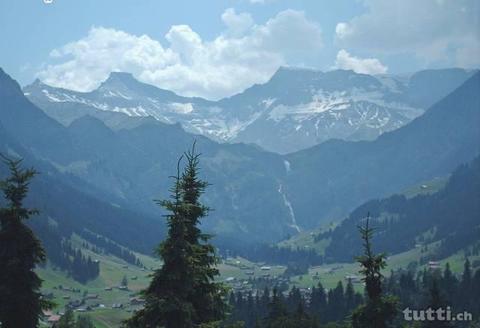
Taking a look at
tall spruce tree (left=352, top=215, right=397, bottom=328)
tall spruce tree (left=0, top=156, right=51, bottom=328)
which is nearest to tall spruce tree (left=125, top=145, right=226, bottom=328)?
tall spruce tree (left=0, top=156, right=51, bottom=328)

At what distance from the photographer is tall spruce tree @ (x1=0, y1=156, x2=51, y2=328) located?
35.2 metres

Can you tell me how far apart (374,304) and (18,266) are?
1980cm

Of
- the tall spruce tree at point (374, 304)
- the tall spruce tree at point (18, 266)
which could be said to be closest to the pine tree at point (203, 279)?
the tall spruce tree at point (374, 304)

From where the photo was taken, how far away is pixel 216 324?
1235 inches

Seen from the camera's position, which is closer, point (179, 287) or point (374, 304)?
point (179, 287)

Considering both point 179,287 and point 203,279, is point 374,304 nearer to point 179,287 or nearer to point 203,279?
point 203,279

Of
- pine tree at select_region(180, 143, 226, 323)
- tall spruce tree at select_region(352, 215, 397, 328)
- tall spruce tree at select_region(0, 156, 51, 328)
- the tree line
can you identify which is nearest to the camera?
the tree line

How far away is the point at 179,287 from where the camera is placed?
102 feet

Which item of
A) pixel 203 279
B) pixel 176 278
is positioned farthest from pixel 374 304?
pixel 176 278

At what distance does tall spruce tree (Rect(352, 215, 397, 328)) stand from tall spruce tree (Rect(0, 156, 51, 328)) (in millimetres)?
17793

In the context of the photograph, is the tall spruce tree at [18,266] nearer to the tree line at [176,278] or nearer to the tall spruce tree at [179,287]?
the tree line at [176,278]

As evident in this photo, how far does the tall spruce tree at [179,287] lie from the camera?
30.2m

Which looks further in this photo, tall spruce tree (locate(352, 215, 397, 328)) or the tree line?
tall spruce tree (locate(352, 215, 397, 328))

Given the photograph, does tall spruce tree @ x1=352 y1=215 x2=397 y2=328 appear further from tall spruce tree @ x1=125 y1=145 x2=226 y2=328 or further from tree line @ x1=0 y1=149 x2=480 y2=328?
tall spruce tree @ x1=125 y1=145 x2=226 y2=328
